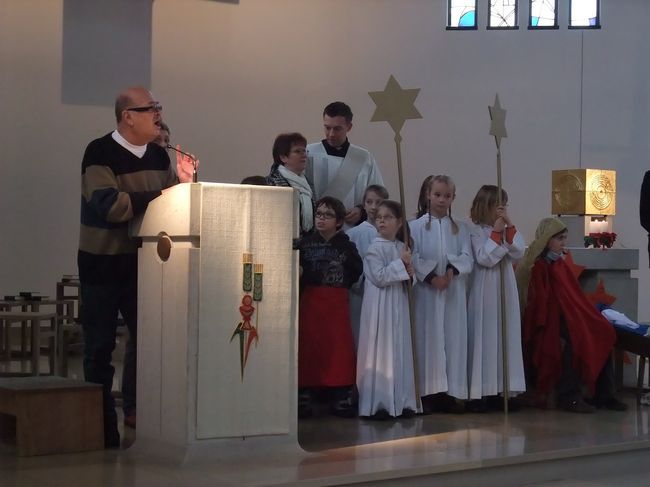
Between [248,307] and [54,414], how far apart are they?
3.40 feet

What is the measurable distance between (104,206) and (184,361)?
86cm

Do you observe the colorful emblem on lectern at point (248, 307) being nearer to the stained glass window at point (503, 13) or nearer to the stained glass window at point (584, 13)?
the stained glass window at point (503, 13)

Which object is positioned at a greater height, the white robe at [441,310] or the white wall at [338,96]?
the white wall at [338,96]

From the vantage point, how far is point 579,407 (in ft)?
22.7

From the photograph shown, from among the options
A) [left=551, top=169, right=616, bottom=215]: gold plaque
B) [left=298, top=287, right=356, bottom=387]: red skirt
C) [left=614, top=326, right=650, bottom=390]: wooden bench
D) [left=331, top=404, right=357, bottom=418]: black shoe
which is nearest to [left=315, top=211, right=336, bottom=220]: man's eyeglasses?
[left=298, top=287, right=356, bottom=387]: red skirt

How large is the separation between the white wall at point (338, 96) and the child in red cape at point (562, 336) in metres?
5.02

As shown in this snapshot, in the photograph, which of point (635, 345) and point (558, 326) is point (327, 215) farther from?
point (635, 345)

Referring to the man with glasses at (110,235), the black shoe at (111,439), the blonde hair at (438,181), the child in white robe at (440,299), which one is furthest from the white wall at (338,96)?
the black shoe at (111,439)

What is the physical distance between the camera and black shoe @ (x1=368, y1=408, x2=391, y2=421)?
6375mm

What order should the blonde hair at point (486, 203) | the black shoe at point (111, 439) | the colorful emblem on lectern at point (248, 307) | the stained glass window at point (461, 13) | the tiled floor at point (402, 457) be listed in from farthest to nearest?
the stained glass window at point (461, 13)
the blonde hair at point (486, 203)
the black shoe at point (111, 439)
the colorful emblem on lectern at point (248, 307)
the tiled floor at point (402, 457)

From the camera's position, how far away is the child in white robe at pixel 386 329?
253 inches

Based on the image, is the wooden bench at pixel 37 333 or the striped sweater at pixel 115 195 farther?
the wooden bench at pixel 37 333

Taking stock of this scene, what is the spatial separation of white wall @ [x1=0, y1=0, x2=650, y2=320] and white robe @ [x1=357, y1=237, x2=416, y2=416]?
17.1 feet

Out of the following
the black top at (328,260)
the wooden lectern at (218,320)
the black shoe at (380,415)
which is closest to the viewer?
the wooden lectern at (218,320)
